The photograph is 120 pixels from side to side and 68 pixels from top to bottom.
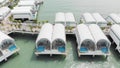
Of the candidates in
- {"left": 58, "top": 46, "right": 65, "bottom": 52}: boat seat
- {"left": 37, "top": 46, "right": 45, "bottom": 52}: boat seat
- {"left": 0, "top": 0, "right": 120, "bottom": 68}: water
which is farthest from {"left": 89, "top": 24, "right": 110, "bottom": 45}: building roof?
{"left": 37, "top": 46, "right": 45, "bottom": 52}: boat seat

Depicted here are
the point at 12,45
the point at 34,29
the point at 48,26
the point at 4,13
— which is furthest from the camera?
the point at 4,13

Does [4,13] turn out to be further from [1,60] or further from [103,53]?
[103,53]

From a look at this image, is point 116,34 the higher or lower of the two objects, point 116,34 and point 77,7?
the lower

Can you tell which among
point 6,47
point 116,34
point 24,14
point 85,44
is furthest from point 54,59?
point 24,14

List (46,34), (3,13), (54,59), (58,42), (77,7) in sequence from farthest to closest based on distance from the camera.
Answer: (77,7) → (3,13) → (58,42) → (46,34) → (54,59)

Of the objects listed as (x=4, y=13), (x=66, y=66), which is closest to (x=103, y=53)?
(x=66, y=66)

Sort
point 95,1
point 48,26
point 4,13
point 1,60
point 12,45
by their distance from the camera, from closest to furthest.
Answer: point 1,60, point 12,45, point 48,26, point 4,13, point 95,1

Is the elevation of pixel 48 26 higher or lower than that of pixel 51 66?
higher

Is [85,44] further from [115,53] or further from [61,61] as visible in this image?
[115,53]

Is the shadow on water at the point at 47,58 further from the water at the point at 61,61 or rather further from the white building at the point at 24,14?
the white building at the point at 24,14
